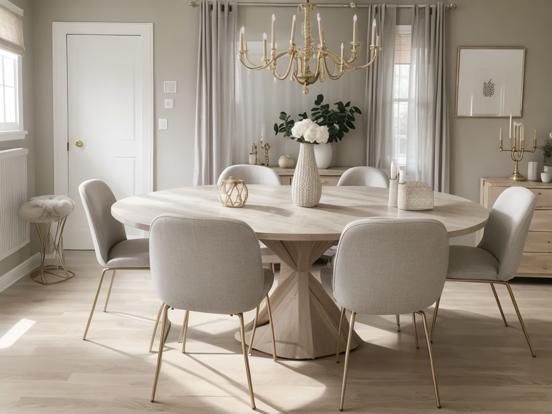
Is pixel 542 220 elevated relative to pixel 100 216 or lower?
lower

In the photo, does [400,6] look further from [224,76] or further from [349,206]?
[349,206]

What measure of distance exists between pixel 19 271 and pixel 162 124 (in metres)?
1.72

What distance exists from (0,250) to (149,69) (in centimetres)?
203

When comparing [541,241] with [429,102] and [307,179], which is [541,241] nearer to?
[429,102]

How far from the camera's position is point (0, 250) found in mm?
4840

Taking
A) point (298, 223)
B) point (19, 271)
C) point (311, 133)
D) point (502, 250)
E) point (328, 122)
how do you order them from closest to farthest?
point (298, 223) < point (311, 133) < point (502, 250) < point (19, 271) < point (328, 122)

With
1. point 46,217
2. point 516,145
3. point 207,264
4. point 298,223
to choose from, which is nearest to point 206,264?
point 207,264

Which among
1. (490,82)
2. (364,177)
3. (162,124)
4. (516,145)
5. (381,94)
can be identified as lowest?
(364,177)

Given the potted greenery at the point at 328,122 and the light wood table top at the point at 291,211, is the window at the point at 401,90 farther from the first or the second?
the light wood table top at the point at 291,211

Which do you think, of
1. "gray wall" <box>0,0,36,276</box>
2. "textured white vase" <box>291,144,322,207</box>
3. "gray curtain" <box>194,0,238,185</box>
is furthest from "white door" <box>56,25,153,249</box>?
"textured white vase" <box>291,144,322,207</box>

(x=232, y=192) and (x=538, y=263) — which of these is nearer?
(x=232, y=192)

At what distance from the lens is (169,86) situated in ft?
19.7

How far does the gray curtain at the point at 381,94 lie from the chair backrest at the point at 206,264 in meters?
3.26

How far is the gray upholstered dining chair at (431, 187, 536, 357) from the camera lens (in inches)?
136
